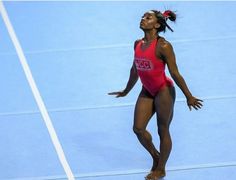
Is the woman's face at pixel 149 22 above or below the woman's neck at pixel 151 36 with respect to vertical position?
above

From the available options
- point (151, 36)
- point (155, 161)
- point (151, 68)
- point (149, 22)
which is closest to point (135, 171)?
point (155, 161)

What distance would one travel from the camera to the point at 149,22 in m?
7.53

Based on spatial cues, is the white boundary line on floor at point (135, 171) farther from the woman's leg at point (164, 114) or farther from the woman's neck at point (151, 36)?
the woman's neck at point (151, 36)

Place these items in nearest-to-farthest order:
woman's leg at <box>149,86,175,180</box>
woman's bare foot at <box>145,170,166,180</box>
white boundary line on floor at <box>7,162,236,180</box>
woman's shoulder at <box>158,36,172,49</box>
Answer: woman's shoulder at <box>158,36,172,49</box>
woman's leg at <box>149,86,175,180</box>
woman's bare foot at <box>145,170,166,180</box>
white boundary line on floor at <box>7,162,236,180</box>

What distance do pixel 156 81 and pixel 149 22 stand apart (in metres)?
0.66

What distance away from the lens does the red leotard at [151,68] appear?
745 centimetres

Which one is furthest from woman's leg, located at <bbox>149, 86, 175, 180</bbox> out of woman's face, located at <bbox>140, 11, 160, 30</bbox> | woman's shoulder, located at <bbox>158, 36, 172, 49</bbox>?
woman's face, located at <bbox>140, 11, 160, 30</bbox>

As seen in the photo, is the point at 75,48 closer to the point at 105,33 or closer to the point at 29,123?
the point at 105,33

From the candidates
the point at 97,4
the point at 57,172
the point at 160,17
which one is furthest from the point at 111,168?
the point at 97,4

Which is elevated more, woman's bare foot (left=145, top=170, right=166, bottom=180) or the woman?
the woman

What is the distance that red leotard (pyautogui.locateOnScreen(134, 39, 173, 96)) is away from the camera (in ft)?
24.5

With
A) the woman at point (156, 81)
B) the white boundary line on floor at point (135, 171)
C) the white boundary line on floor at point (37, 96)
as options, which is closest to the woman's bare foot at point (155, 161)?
the woman at point (156, 81)

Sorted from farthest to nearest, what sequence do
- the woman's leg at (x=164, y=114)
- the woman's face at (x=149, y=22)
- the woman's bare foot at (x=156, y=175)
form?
the woman's bare foot at (x=156, y=175) < the woman's leg at (x=164, y=114) < the woman's face at (x=149, y=22)

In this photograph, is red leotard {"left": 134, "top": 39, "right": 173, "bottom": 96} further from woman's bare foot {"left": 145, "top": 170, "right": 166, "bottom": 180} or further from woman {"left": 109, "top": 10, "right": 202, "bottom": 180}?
woman's bare foot {"left": 145, "top": 170, "right": 166, "bottom": 180}
